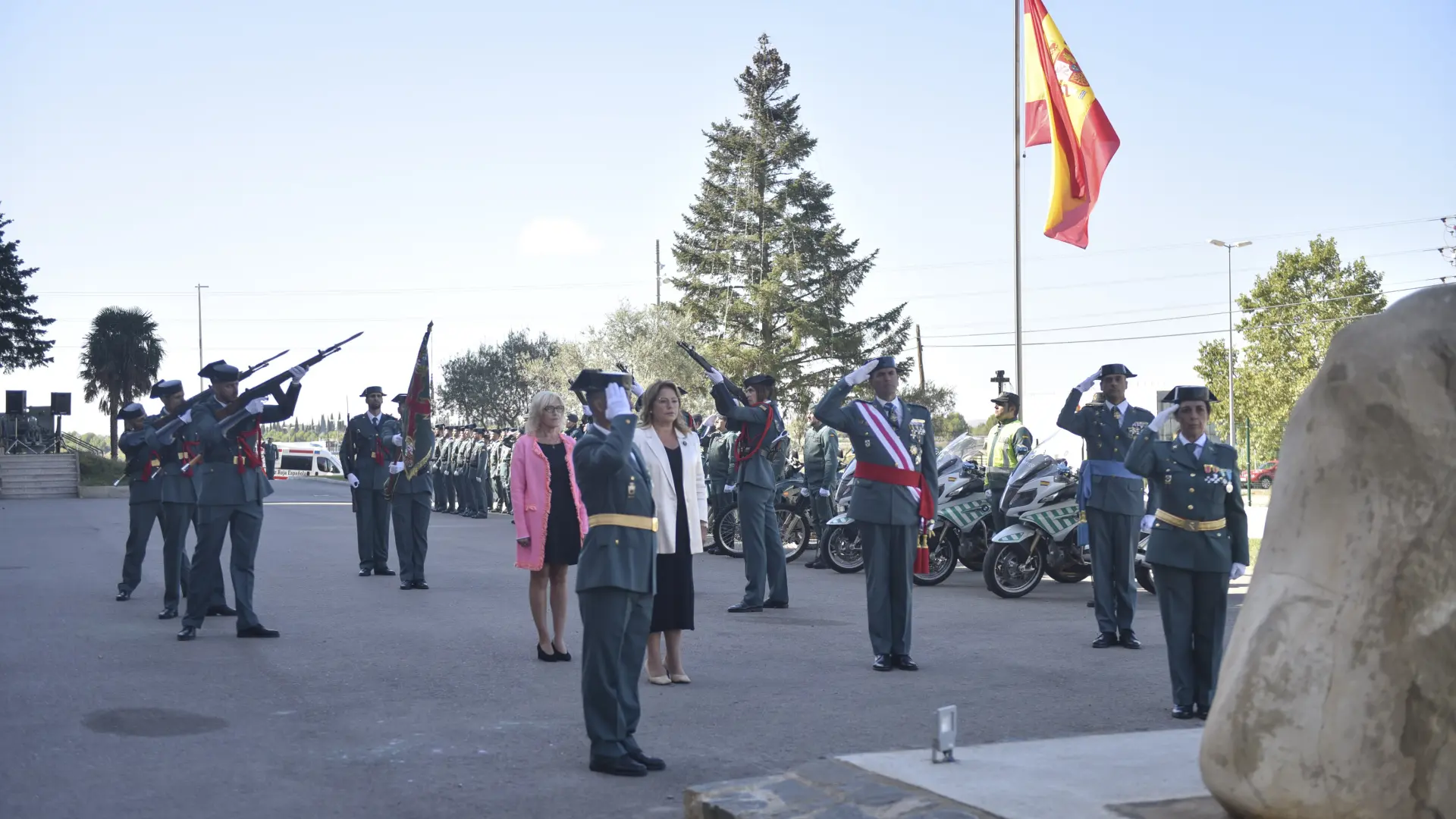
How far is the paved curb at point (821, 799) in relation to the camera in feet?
15.0

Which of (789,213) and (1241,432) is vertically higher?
(789,213)

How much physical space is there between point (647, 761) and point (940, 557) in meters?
8.67

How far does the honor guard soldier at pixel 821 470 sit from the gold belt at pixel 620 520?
32.7ft

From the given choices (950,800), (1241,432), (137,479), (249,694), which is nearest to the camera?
(950,800)

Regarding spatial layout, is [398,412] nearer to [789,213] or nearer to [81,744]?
[81,744]

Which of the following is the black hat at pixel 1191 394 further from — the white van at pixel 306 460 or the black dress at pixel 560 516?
the white van at pixel 306 460

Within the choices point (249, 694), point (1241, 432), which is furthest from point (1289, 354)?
point (249, 694)

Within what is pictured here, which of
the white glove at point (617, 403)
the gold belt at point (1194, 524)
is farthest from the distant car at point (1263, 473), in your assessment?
the white glove at point (617, 403)

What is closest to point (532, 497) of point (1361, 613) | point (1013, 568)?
point (1013, 568)

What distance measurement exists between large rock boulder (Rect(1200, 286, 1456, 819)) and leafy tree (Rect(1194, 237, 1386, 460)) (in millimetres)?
43765

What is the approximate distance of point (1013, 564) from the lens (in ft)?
42.7

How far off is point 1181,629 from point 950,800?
3.07 metres

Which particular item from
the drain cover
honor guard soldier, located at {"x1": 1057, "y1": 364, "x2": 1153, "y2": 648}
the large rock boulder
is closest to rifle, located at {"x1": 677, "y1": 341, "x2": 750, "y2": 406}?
honor guard soldier, located at {"x1": 1057, "y1": 364, "x2": 1153, "y2": 648}

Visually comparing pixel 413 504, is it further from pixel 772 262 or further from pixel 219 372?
pixel 772 262
